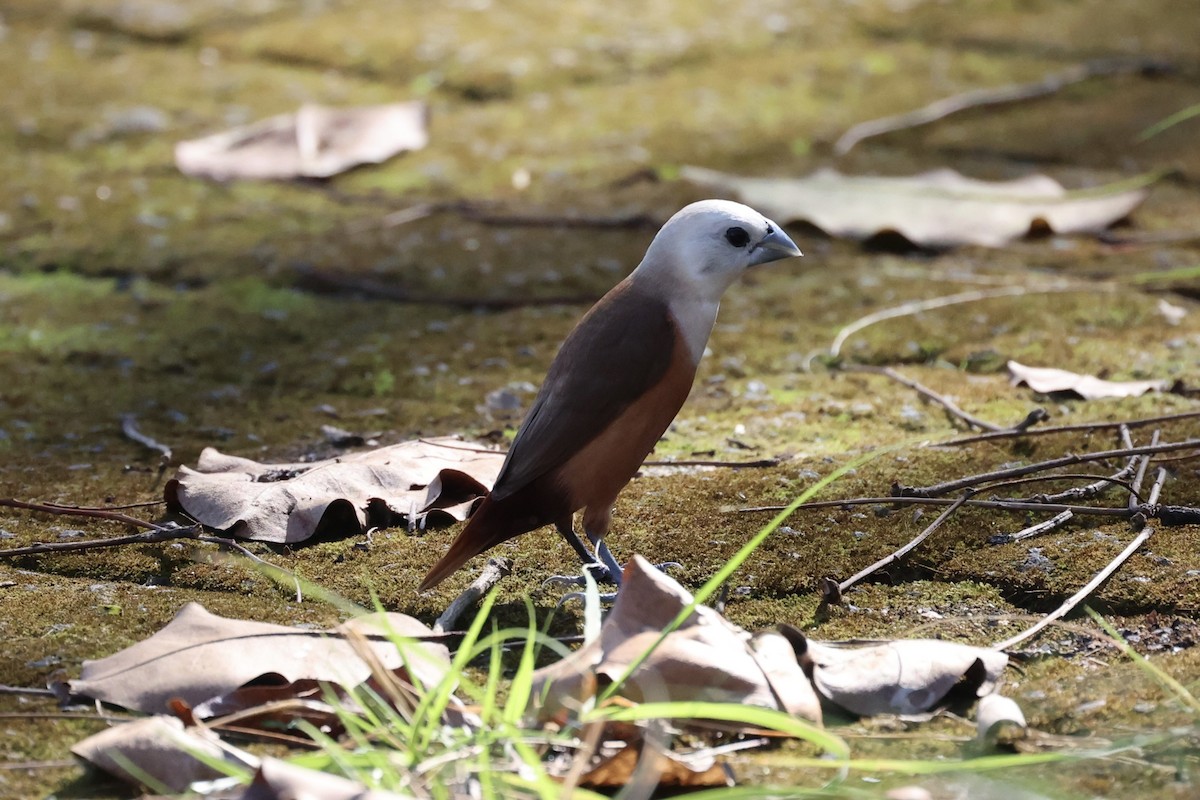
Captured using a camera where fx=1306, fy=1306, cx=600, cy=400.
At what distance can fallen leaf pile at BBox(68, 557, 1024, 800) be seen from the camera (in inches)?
62.6

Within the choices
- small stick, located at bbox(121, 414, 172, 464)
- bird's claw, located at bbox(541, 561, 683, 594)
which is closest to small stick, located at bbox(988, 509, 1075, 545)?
bird's claw, located at bbox(541, 561, 683, 594)

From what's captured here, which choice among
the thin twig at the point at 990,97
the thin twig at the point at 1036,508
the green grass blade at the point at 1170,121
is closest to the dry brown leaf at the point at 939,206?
the green grass blade at the point at 1170,121

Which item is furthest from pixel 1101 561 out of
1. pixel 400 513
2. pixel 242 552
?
pixel 242 552

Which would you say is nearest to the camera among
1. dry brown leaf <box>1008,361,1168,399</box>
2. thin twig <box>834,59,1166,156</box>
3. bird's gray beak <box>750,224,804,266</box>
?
bird's gray beak <box>750,224,804,266</box>

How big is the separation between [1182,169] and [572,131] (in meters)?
2.08

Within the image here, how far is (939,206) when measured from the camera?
12.8 ft

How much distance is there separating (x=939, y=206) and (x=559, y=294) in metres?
1.20

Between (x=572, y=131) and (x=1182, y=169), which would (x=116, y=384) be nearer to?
(x=572, y=131)

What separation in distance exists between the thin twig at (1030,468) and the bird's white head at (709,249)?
0.49m

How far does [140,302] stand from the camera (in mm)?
3531

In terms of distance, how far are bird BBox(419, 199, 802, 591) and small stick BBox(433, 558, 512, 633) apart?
47 millimetres

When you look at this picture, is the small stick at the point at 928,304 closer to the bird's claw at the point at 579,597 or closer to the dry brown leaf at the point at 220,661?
the bird's claw at the point at 579,597

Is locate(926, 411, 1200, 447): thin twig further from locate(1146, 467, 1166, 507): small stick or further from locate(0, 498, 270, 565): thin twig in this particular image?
locate(0, 498, 270, 565): thin twig

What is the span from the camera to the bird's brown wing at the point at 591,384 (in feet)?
7.16
